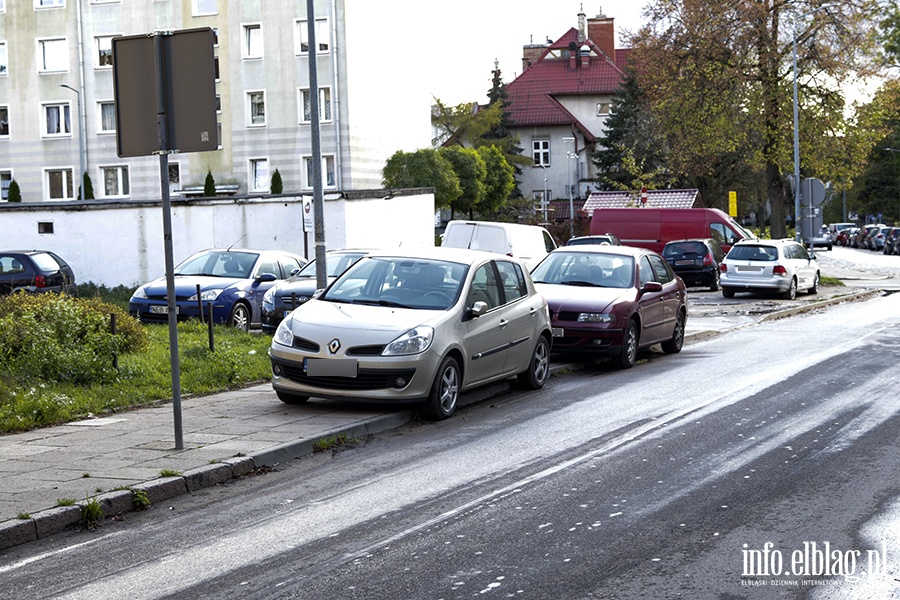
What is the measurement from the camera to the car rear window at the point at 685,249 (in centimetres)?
3750

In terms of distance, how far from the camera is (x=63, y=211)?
34.8 metres

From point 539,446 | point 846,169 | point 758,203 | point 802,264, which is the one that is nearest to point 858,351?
point 539,446

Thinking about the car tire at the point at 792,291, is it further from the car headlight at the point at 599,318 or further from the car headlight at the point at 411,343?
the car headlight at the point at 411,343

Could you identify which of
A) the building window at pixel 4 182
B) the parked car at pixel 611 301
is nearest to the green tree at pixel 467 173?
the building window at pixel 4 182

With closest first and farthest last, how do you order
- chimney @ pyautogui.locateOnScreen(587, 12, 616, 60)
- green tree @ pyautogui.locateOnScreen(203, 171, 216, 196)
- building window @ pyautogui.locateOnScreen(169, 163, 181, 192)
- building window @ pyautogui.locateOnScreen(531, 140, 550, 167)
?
green tree @ pyautogui.locateOnScreen(203, 171, 216, 196)
building window @ pyautogui.locateOnScreen(169, 163, 181, 192)
building window @ pyautogui.locateOnScreen(531, 140, 550, 167)
chimney @ pyautogui.locateOnScreen(587, 12, 616, 60)

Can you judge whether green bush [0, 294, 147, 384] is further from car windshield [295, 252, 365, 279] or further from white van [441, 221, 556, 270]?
white van [441, 221, 556, 270]

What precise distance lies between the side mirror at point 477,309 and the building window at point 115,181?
49313 millimetres

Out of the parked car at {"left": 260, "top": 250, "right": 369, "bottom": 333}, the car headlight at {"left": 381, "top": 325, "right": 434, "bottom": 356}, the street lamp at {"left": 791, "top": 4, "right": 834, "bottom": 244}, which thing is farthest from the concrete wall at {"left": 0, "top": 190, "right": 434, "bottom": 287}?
the car headlight at {"left": 381, "top": 325, "right": 434, "bottom": 356}

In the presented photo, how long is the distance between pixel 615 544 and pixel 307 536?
1.80 m

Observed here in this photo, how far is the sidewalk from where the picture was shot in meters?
7.61

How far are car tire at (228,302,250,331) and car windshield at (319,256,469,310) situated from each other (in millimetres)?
7974

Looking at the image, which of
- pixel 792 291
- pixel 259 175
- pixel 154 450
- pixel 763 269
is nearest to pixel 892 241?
pixel 259 175

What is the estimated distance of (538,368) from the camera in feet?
45.3

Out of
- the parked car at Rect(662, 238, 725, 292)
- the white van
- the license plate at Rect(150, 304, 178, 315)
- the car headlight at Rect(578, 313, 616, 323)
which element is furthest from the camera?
the parked car at Rect(662, 238, 725, 292)
